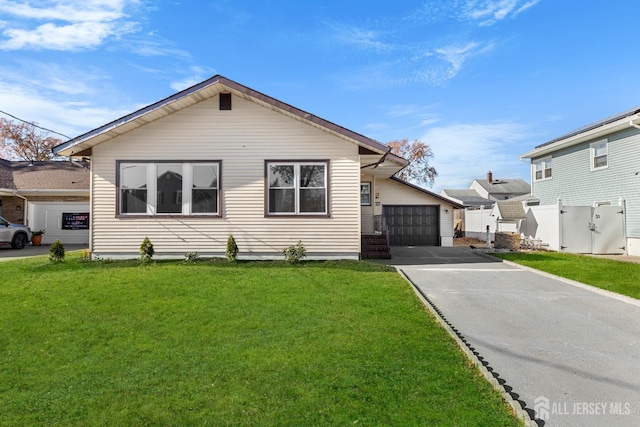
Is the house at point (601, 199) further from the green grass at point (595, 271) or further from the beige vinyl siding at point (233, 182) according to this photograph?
the beige vinyl siding at point (233, 182)

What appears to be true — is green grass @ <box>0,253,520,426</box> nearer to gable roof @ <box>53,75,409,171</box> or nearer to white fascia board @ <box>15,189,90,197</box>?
gable roof @ <box>53,75,409,171</box>

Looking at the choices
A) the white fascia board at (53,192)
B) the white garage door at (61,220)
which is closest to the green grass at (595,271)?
the white fascia board at (53,192)

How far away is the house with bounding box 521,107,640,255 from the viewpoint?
50.8 feet

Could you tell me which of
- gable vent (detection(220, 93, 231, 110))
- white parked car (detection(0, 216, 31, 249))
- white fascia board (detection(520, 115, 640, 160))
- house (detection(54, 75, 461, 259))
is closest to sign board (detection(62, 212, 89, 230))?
white parked car (detection(0, 216, 31, 249))

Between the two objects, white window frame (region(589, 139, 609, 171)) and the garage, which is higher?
white window frame (region(589, 139, 609, 171))

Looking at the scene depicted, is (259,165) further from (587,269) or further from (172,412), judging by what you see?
(587,269)

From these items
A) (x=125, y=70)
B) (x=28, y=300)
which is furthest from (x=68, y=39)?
(x=28, y=300)

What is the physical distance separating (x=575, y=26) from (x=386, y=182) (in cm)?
925

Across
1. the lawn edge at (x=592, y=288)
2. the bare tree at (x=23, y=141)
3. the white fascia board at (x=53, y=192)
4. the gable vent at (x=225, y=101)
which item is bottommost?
the lawn edge at (x=592, y=288)

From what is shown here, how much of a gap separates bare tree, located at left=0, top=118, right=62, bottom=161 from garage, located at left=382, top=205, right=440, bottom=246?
2984 cm

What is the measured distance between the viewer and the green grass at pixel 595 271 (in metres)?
8.64

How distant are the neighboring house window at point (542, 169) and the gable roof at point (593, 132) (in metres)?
0.40

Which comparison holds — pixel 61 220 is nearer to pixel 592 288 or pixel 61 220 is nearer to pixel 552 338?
pixel 552 338

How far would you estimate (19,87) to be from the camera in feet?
50.3
